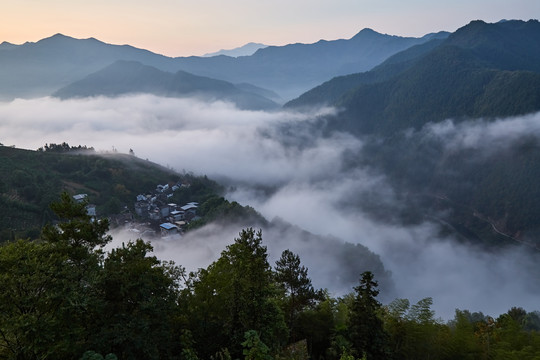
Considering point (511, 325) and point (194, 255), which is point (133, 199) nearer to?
point (194, 255)

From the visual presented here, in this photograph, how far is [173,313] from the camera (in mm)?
18016

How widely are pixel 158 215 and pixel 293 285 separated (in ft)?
303

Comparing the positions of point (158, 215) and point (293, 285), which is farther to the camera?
point (158, 215)

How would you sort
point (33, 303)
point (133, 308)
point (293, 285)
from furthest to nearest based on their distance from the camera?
point (293, 285), point (133, 308), point (33, 303)

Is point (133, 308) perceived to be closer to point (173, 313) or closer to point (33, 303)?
point (173, 313)

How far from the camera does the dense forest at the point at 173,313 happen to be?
12.7 m

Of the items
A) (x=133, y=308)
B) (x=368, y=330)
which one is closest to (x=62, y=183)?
(x=133, y=308)

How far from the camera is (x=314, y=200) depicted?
190 meters

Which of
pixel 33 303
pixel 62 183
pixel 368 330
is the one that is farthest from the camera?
pixel 62 183

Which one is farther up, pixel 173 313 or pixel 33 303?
pixel 173 313

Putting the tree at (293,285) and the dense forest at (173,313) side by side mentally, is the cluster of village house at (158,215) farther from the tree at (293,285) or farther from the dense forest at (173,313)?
the dense forest at (173,313)

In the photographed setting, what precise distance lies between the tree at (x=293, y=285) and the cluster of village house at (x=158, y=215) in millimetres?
71425

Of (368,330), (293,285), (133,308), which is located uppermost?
(293,285)

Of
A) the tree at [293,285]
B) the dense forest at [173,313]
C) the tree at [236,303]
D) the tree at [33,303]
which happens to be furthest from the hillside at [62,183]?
the tree at [33,303]
